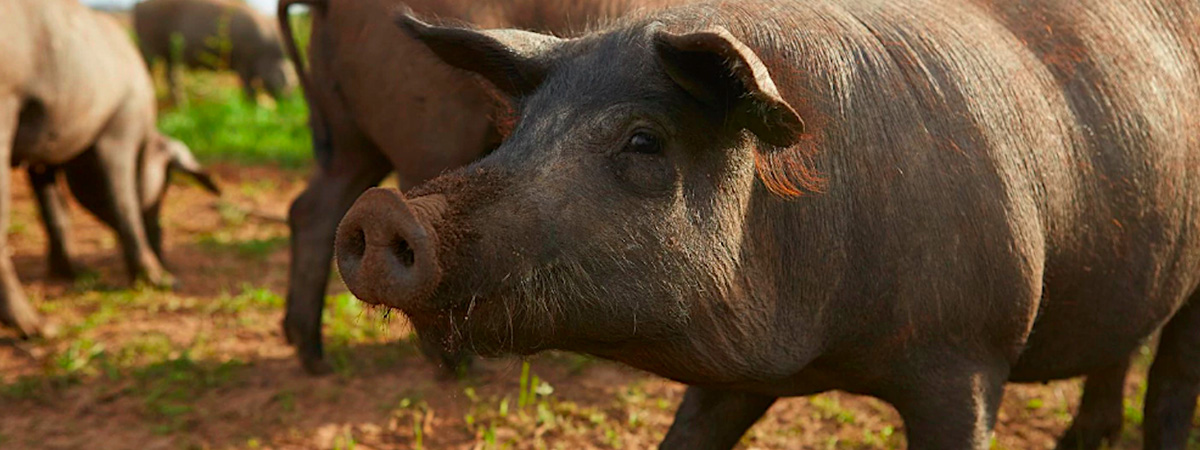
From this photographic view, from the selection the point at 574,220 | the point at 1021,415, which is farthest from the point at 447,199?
the point at 1021,415

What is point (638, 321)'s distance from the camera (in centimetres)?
230

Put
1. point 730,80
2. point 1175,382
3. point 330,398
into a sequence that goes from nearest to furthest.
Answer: point 730,80
point 1175,382
point 330,398

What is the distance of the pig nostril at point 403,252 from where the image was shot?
204cm

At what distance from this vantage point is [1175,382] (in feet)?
11.3

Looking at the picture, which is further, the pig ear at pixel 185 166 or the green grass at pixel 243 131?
the green grass at pixel 243 131

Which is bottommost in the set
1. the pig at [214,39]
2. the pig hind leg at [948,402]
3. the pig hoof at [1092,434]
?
the pig at [214,39]

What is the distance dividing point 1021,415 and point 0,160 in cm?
456

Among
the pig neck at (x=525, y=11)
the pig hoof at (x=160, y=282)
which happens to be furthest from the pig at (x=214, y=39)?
the pig neck at (x=525, y=11)

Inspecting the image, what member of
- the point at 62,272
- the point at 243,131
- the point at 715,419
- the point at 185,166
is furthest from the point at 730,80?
the point at 243,131

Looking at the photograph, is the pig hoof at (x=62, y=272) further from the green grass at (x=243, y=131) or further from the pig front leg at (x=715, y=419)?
the pig front leg at (x=715, y=419)

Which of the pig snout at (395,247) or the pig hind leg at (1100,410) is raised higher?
the pig snout at (395,247)

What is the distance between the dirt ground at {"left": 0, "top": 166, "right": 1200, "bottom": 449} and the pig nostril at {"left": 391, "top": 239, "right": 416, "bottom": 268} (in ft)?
5.13

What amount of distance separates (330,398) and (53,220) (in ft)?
9.86

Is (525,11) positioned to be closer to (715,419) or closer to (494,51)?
(494,51)
